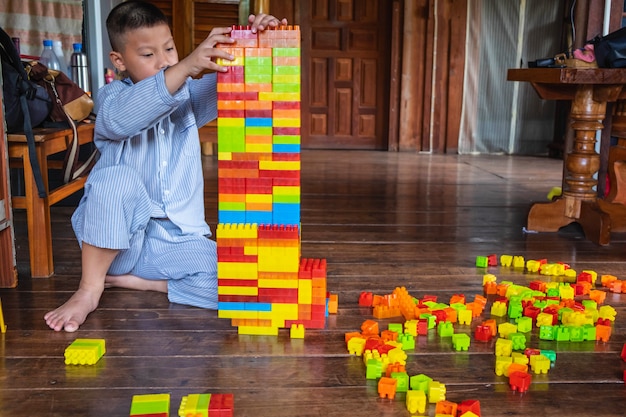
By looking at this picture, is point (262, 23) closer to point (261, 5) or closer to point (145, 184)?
point (145, 184)

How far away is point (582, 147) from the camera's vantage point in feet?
8.21

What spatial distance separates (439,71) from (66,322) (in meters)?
4.92

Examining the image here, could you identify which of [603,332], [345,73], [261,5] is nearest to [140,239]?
[603,332]

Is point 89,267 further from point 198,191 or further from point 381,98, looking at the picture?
point 381,98

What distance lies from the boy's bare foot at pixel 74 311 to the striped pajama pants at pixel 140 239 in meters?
0.14

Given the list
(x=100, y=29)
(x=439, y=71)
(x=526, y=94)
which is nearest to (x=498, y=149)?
(x=526, y=94)

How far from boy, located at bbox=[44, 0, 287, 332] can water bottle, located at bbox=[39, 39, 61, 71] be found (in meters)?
1.25

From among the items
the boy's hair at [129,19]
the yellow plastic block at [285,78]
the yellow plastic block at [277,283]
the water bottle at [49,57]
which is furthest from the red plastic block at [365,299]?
the water bottle at [49,57]

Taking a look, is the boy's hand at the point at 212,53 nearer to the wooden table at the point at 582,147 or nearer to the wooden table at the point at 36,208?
the wooden table at the point at 36,208

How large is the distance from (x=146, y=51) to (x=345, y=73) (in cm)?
452

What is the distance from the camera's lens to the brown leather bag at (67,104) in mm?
2160

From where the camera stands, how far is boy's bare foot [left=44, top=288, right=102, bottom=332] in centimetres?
149

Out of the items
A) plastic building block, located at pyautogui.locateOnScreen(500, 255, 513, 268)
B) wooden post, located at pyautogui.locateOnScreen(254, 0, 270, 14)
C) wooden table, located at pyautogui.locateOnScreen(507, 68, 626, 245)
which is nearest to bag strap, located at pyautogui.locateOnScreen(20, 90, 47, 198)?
plastic building block, located at pyautogui.locateOnScreen(500, 255, 513, 268)

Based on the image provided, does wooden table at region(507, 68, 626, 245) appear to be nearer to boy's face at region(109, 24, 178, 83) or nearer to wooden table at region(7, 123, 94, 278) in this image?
boy's face at region(109, 24, 178, 83)
